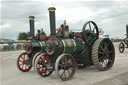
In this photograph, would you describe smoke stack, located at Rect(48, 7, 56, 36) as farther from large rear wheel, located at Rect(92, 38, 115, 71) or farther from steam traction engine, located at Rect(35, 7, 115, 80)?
large rear wheel, located at Rect(92, 38, 115, 71)

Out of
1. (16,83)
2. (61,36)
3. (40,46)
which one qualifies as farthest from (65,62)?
(40,46)

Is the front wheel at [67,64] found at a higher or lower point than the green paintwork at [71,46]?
lower

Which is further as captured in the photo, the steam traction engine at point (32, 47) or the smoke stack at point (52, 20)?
the steam traction engine at point (32, 47)

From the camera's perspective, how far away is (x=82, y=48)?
5.99 m

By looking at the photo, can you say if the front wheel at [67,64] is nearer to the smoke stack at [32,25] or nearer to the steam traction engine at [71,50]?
the steam traction engine at [71,50]

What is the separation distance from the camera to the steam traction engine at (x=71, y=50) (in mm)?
5011

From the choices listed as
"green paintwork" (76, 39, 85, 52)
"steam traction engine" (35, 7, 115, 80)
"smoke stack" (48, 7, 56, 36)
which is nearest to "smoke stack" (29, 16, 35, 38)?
"steam traction engine" (35, 7, 115, 80)

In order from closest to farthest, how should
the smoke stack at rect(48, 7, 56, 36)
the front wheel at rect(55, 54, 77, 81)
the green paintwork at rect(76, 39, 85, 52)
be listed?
the front wheel at rect(55, 54, 77, 81)
the smoke stack at rect(48, 7, 56, 36)
the green paintwork at rect(76, 39, 85, 52)

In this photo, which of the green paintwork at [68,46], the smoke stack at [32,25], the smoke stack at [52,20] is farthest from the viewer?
the smoke stack at [32,25]

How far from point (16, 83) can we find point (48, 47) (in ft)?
4.92

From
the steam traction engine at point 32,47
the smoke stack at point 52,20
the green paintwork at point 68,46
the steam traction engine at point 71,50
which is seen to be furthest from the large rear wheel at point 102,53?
the steam traction engine at point 32,47

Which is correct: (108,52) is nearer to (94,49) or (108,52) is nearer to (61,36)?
(94,49)

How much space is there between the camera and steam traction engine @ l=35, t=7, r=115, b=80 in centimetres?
501

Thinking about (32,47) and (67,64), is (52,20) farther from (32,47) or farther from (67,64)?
(32,47)
